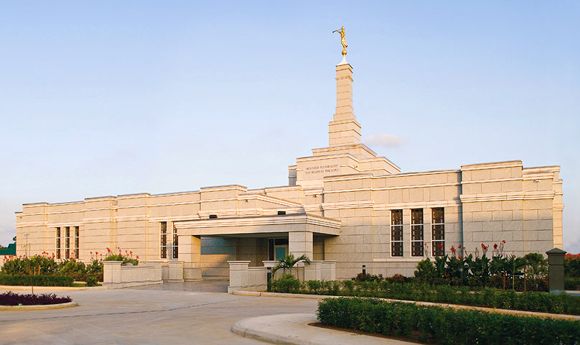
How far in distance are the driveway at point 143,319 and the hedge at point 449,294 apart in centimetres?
159

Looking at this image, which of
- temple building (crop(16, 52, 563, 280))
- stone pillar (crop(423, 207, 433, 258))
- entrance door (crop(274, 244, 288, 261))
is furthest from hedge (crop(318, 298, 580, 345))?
entrance door (crop(274, 244, 288, 261))

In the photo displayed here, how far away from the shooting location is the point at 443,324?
40.0 ft

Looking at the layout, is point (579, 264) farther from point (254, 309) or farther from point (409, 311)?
point (409, 311)

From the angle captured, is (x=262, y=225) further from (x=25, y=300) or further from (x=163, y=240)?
(x=25, y=300)

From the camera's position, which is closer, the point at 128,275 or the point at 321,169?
the point at 128,275

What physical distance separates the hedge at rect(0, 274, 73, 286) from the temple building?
8.00m

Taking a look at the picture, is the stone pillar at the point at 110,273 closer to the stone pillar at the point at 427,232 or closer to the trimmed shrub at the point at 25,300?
the trimmed shrub at the point at 25,300

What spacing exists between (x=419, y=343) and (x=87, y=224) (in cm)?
4137

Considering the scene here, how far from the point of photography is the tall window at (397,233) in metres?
35.3

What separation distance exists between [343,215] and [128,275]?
1337cm

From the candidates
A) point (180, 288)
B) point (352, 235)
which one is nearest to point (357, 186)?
point (352, 235)

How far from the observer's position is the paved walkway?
12.7 m

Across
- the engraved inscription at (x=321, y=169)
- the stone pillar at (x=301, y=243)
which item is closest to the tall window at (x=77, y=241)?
the engraved inscription at (x=321, y=169)

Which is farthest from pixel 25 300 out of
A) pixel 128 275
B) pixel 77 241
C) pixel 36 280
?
pixel 77 241
